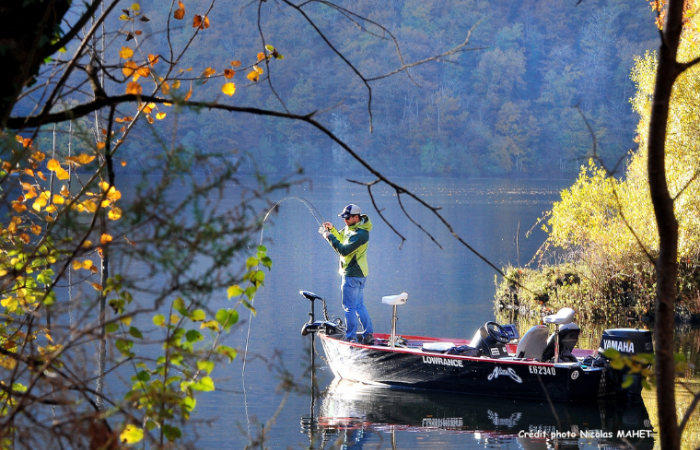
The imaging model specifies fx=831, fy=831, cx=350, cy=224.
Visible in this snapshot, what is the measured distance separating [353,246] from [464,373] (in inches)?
82.4

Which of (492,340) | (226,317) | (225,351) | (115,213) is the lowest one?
(225,351)

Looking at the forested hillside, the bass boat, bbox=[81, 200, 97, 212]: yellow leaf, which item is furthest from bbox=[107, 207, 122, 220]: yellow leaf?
the forested hillside

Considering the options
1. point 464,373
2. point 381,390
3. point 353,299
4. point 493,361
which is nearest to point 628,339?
point 493,361

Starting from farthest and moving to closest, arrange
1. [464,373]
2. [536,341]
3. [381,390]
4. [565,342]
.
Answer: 1. [381,390]
2. [464,373]
3. [536,341]
4. [565,342]

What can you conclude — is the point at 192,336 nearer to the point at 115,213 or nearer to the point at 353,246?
the point at 115,213

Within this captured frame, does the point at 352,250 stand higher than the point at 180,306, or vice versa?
the point at 352,250

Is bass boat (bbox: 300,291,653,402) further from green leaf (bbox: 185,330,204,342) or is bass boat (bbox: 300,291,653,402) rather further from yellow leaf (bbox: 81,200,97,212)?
green leaf (bbox: 185,330,204,342)

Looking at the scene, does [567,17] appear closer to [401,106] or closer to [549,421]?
[401,106]

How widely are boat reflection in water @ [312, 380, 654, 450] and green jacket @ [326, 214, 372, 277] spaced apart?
5.66ft

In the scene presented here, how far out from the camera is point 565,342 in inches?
372

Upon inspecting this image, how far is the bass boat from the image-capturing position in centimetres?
943

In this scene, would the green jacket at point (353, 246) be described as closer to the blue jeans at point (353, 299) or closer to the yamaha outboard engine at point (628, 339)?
the blue jeans at point (353, 299)

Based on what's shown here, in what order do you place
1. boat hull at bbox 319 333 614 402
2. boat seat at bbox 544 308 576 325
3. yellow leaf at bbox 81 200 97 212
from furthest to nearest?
boat hull at bbox 319 333 614 402 < boat seat at bbox 544 308 576 325 < yellow leaf at bbox 81 200 97 212

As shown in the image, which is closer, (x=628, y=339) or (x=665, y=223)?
(x=665, y=223)
